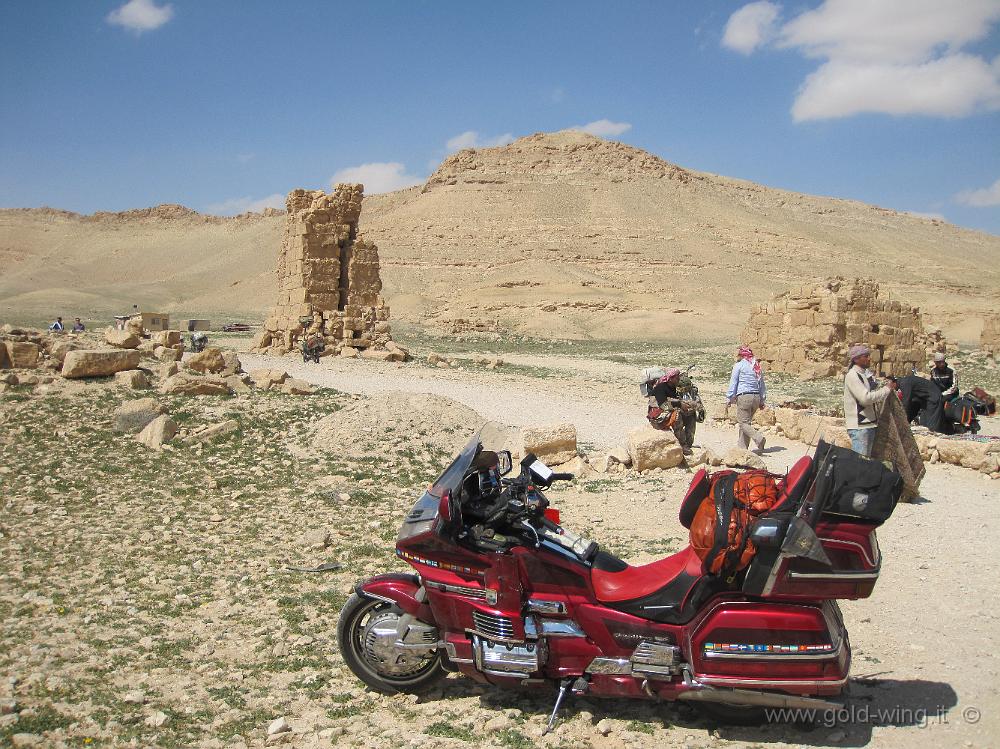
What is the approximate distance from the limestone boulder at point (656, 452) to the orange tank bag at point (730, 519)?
4.69 metres

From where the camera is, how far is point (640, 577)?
3.64m

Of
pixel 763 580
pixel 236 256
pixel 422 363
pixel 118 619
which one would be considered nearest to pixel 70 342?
pixel 422 363

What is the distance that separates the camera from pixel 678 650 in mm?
3400

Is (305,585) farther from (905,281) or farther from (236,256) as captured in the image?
(236,256)

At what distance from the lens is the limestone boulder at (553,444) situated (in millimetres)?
8789

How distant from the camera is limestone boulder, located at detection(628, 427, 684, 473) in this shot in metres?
8.18

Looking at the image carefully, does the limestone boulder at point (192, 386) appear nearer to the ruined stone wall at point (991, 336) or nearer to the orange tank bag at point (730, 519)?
the orange tank bag at point (730, 519)

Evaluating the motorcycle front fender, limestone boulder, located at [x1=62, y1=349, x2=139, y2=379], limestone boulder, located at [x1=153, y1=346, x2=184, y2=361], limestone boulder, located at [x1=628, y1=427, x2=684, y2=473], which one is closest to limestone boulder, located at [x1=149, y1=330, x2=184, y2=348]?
limestone boulder, located at [x1=153, y1=346, x2=184, y2=361]

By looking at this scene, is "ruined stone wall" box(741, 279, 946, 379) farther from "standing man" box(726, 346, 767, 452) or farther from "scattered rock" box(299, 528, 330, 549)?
"scattered rock" box(299, 528, 330, 549)

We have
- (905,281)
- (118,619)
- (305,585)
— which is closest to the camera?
(118,619)

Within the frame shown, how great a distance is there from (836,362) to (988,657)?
17364 mm

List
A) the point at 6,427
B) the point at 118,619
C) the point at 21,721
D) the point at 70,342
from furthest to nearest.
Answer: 1. the point at 70,342
2. the point at 6,427
3. the point at 118,619
4. the point at 21,721

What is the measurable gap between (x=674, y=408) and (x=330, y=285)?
14735 mm

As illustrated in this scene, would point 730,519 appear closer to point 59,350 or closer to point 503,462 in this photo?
point 503,462
